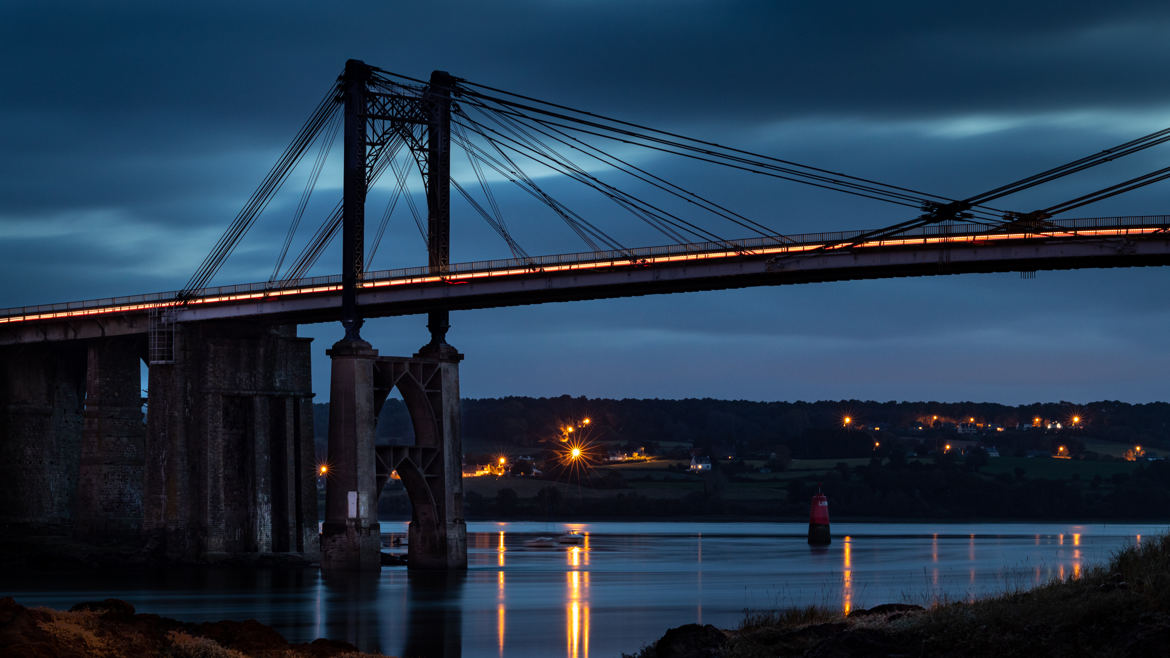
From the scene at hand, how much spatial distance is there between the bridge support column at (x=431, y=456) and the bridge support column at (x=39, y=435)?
2736cm

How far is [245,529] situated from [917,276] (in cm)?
3920

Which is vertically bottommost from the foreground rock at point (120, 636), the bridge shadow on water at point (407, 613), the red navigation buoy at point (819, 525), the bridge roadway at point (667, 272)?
the red navigation buoy at point (819, 525)

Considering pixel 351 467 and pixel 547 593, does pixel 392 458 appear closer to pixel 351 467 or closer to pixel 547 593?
pixel 351 467

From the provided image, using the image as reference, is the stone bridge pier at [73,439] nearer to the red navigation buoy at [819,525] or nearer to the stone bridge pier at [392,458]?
the stone bridge pier at [392,458]

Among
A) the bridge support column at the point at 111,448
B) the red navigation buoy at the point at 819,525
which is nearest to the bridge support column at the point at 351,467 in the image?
the bridge support column at the point at 111,448

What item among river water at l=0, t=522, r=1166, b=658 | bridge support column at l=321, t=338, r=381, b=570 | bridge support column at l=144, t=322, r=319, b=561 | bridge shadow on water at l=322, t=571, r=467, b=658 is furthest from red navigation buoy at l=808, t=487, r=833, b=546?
bridge support column at l=321, t=338, r=381, b=570

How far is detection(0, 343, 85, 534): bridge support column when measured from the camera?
96125mm

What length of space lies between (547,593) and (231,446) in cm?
2772

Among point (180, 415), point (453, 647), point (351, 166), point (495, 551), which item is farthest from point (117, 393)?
point (453, 647)

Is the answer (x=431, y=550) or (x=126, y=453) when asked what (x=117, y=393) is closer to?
(x=126, y=453)

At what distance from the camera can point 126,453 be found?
301 feet

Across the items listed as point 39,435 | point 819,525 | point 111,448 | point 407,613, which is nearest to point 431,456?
point 111,448

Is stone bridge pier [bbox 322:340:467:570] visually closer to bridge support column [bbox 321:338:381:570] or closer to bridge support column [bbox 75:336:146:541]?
bridge support column [bbox 321:338:381:570]

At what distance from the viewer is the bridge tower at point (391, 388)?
7594 centimetres
